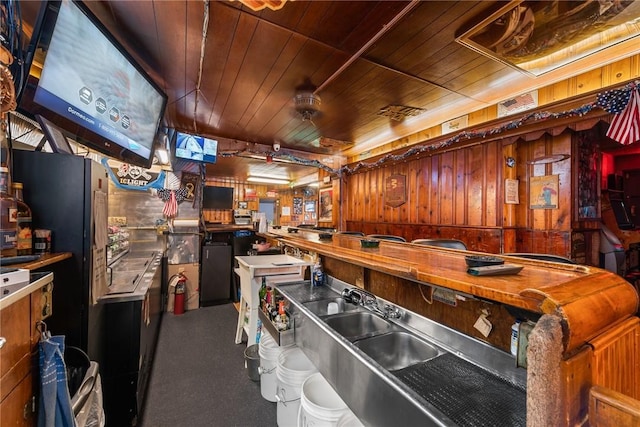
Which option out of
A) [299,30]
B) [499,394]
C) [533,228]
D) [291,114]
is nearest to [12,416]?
[499,394]

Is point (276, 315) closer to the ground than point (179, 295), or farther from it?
farther from it

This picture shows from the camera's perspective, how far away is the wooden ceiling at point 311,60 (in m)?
2.02

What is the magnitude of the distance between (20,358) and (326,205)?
6422 millimetres

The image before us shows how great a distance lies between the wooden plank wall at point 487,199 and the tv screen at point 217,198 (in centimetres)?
389

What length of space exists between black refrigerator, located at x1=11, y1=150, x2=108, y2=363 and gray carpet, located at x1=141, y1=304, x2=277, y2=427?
101 centimetres

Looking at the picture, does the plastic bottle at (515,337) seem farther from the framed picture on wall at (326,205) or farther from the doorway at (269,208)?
the doorway at (269,208)

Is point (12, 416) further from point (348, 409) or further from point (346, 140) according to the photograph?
point (346, 140)

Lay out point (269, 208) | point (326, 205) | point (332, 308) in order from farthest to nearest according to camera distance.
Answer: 1. point (269, 208)
2. point (326, 205)
3. point (332, 308)

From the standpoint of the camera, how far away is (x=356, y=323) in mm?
1939

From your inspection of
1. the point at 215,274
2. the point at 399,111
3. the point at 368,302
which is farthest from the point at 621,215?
the point at 215,274

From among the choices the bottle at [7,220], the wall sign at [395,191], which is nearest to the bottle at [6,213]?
the bottle at [7,220]

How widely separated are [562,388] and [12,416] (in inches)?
70.3

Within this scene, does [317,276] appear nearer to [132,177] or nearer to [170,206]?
[170,206]

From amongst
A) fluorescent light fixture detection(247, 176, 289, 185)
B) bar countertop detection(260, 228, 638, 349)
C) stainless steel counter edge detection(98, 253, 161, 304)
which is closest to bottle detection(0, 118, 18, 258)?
stainless steel counter edge detection(98, 253, 161, 304)
